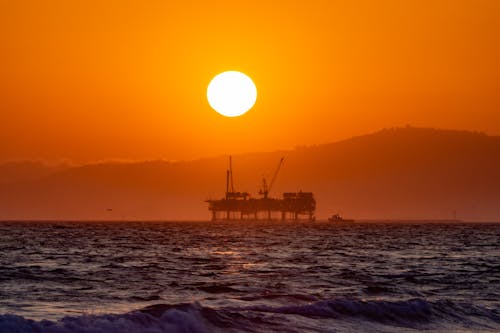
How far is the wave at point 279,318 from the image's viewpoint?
861 inches

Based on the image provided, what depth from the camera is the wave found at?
21.9 m

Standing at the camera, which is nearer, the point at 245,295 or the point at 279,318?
the point at 279,318

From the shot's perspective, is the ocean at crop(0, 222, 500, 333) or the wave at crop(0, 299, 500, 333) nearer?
the wave at crop(0, 299, 500, 333)

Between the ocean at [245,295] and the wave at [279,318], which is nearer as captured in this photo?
the wave at [279,318]

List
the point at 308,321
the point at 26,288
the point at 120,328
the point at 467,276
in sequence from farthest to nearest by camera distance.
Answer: the point at 467,276 < the point at 26,288 < the point at 308,321 < the point at 120,328

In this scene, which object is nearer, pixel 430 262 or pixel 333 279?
pixel 333 279

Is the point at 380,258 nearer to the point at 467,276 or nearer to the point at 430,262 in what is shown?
the point at 430,262

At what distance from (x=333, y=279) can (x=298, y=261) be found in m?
15.8

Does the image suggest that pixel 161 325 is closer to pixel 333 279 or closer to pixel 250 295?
pixel 250 295

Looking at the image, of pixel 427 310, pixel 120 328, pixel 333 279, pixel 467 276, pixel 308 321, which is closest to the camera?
pixel 120 328

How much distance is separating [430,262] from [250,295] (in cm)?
3027

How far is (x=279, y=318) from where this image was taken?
27.2 metres

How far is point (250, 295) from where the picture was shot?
113 feet

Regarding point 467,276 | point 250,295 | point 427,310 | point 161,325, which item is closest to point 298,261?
point 467,276
